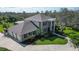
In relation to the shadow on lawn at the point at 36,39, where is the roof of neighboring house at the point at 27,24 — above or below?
above

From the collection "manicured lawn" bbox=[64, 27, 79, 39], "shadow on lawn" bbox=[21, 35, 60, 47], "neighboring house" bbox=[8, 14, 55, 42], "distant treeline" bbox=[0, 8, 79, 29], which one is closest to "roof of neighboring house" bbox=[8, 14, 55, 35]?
"neighboring house" bbox=[8, 14, 55, 42]

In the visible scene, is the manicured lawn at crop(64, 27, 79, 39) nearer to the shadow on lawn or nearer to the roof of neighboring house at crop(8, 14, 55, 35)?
the shadow on lawn

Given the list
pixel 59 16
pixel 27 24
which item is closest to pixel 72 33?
pixel 59 16

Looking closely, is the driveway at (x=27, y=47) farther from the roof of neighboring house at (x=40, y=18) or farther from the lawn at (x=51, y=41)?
the roof of neighboring house at (x=40, y=18)

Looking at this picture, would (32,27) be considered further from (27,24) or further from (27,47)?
(27,47)

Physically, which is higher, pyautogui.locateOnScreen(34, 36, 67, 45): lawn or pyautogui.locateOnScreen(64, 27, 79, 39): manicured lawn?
pyautogui.locateOnScreen(64, 27, 79, 39): manicured lawn

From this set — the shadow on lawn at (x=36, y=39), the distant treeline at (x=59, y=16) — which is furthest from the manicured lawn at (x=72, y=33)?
the shadow on lawn at (x=36, y=39)
